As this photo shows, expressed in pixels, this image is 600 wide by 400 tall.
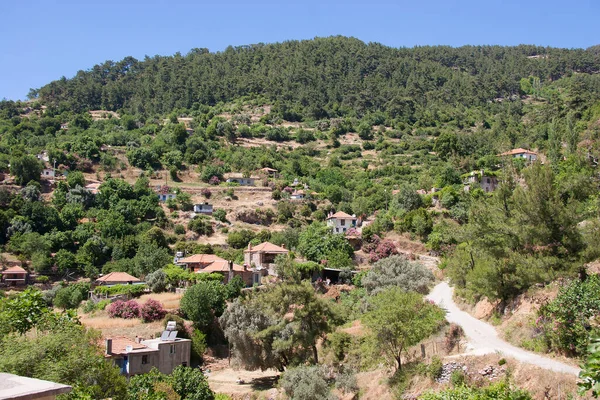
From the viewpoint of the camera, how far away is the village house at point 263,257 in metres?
45.9

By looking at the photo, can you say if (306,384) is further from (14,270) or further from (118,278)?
Result: (14,270)

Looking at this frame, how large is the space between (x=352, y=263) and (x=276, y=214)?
18.5 meters

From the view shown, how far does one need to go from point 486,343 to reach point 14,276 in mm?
40954

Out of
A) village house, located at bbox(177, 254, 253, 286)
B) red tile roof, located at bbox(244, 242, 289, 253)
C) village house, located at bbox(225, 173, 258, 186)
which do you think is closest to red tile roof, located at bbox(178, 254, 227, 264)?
village house, located at bbox(177, 254, 253, 286)

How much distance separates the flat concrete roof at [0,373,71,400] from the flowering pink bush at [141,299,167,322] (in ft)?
93.7

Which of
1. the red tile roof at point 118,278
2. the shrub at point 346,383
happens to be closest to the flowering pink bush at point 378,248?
the red tile roof at point 118,278

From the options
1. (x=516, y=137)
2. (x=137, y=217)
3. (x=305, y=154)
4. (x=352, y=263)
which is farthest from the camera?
(x=305, y=154)

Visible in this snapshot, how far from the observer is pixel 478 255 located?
29.9 m

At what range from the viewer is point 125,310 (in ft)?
117

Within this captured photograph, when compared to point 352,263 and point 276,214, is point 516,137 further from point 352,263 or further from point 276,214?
point 352,263

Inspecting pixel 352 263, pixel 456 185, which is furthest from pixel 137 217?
pixel 456 185

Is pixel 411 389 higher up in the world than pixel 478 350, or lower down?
lower down

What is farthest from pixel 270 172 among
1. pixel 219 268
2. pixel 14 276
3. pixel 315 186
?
pixel 14 276

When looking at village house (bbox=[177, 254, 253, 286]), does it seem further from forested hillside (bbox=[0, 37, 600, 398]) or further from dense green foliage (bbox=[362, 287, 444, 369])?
dense green foliage (bbox=[362, 287, 444, 369])
